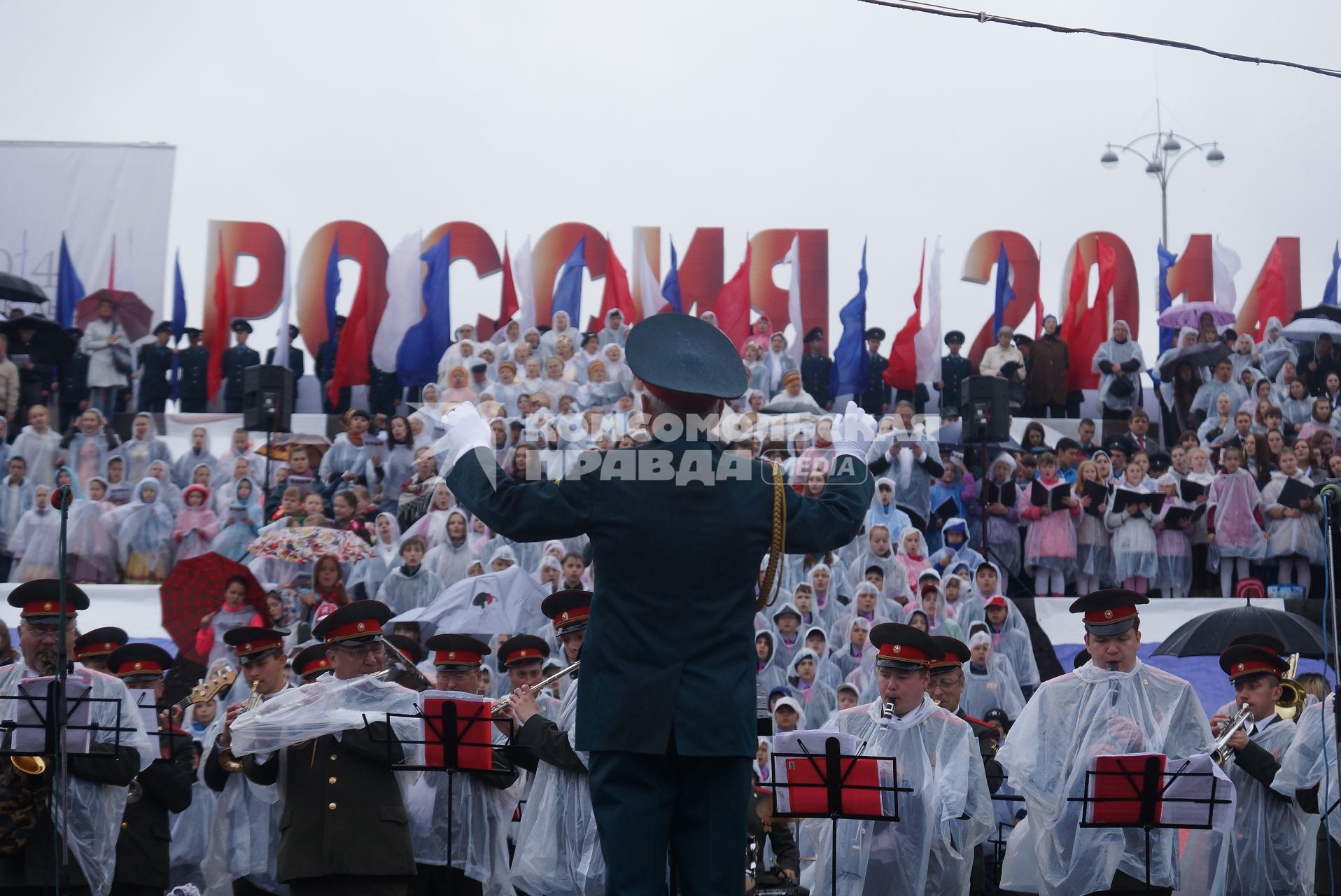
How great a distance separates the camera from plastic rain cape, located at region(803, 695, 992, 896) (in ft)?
24.6

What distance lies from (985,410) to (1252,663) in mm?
7120

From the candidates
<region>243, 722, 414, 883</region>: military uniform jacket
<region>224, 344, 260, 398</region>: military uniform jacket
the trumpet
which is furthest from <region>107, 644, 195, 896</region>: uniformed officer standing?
<region>224, 344, 260, 398</region>: military uniform jacket

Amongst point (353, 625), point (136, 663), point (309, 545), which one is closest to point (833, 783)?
point (353, 625)

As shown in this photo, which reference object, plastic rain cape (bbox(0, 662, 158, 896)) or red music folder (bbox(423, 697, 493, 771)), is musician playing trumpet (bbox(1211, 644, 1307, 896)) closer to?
red music folder (bbox(423, 697, 493, 771))

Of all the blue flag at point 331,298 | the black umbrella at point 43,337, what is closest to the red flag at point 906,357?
the blue flag at point 331,298

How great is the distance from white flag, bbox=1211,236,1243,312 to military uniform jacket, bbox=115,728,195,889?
18995 millimetres

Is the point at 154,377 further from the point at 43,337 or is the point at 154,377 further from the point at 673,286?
the point at 673,286

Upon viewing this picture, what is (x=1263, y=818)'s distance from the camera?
875 centimetres

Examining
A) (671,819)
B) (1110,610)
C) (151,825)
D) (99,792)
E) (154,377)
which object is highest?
(154,377)

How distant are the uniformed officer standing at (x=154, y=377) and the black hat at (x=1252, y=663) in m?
14.5

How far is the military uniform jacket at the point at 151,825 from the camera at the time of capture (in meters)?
8.11

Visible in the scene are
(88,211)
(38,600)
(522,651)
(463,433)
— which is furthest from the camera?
(88,211)

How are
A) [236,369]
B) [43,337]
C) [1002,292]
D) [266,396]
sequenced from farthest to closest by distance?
[1002,292] → [236,369] → [43,337] → [266,396]

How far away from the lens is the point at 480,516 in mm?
4348
